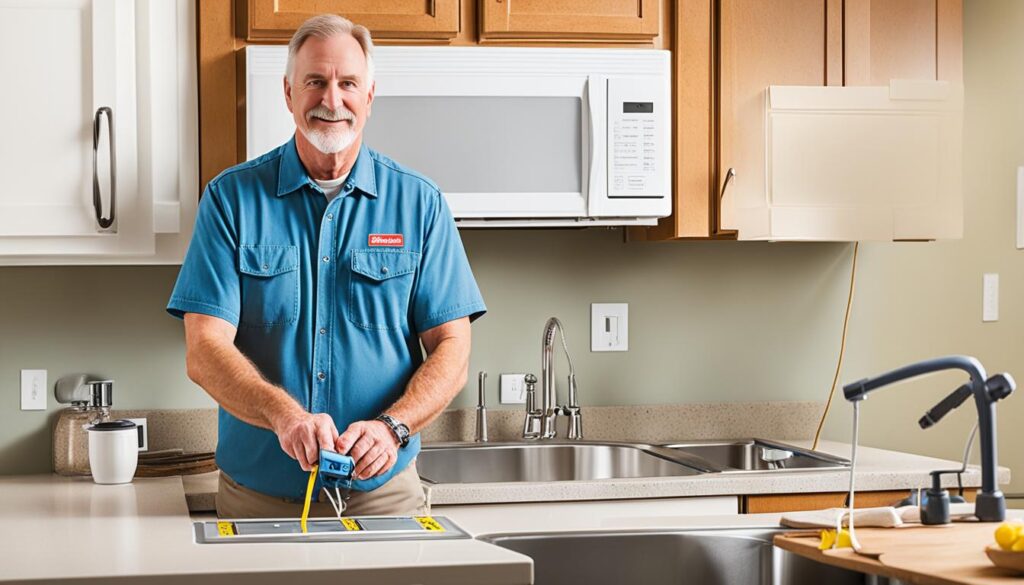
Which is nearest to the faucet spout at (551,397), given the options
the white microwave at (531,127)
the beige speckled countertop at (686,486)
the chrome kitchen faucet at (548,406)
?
the chrome kitchen faucet at (548,406)

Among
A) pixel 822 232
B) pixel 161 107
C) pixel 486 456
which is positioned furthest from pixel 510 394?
pixel 161 107

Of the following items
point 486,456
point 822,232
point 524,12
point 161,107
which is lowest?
point 486,456

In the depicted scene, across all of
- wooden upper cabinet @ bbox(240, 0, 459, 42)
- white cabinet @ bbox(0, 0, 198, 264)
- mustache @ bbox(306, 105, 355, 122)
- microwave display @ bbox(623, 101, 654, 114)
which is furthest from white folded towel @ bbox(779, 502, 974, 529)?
white cabinet @ bbox(0, 0, 198, 264)

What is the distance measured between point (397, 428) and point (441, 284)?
1.07 feet

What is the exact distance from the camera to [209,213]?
2.07 meters

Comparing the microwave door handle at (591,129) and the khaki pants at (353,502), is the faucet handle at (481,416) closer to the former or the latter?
the microwave door handle at (591,129)

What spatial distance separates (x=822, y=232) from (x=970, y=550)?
1.29m

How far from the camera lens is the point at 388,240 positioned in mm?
2088

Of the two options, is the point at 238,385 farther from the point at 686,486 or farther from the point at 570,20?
the point at 570,20

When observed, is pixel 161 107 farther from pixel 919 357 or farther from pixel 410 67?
pixel 919 357

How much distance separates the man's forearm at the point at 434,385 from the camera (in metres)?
1.94

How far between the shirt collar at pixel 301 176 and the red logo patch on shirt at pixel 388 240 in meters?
0.08

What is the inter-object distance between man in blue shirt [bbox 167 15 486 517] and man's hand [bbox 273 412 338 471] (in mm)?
213

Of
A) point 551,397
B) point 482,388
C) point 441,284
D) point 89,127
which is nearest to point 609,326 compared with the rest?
point 551,397
